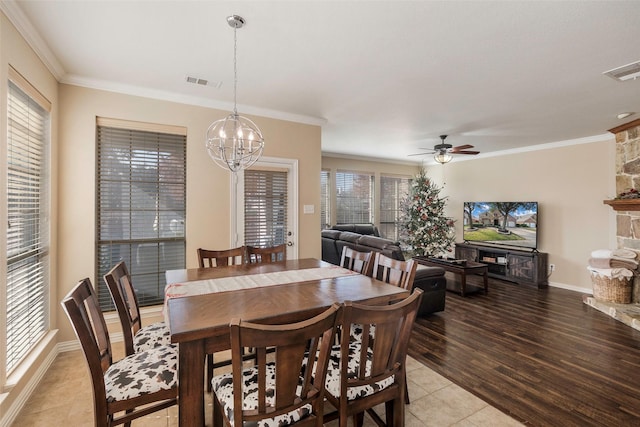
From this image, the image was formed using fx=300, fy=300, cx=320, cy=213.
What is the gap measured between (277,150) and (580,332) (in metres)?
4.20

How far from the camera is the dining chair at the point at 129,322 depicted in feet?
6.06

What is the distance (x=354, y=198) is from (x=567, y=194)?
4.12 metres

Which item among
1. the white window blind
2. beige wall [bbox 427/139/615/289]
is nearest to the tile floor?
the white window blind

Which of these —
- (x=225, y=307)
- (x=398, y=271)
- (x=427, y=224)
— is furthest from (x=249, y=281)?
(x=427, y=224)

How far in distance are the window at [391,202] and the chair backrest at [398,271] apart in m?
5.31

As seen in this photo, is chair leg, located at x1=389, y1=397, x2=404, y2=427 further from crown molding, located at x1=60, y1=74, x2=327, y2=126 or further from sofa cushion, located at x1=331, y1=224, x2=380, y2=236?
sofa cushion, located at x1=331, y1=224, x2=380, y2=236

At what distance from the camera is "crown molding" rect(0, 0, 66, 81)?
6.27ft

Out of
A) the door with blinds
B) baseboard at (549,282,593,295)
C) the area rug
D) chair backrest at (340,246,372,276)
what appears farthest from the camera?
baseboard at (549,282,593,295)

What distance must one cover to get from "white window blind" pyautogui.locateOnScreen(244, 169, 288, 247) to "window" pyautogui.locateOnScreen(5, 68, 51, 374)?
192cm

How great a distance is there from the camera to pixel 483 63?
8.61ft

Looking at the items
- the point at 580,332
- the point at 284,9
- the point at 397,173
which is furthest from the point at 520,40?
the point at 397,173

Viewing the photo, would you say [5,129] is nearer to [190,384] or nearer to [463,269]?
[190,384]

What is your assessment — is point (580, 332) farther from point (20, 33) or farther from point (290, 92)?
point (20, 33)

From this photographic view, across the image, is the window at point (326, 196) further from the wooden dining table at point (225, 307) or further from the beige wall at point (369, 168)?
the wooden dining table at point (225, 307)
